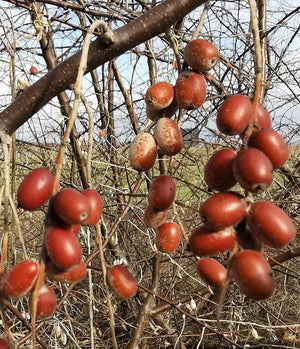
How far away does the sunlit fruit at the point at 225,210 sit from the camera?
16.7 inches

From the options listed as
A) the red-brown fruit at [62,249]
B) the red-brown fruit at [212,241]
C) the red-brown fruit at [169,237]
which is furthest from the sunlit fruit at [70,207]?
the red-brown fruit at [169,237]

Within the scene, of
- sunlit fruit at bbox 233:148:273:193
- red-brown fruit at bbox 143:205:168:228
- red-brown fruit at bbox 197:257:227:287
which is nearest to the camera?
sunlit fruit at bbox 233:148:273:193

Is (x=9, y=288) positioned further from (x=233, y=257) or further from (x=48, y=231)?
(x=233, y=257)

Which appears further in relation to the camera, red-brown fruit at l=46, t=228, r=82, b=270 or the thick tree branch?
the thick tree branch

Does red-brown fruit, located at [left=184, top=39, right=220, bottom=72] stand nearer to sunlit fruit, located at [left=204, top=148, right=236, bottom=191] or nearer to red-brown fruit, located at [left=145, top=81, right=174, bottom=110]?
red-brown fruit, located at [left=145, top=81, right=174, bottom=110]

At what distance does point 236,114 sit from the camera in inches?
18.2

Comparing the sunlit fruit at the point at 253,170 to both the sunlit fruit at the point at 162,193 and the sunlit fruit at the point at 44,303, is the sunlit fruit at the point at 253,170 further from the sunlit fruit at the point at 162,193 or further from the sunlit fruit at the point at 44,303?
the sunlit fruit at the point at 44,303

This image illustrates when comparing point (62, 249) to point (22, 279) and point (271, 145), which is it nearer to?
point (22, 279)

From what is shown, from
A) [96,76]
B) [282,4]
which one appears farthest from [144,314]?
[282,4]

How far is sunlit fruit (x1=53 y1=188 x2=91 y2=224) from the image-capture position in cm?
44

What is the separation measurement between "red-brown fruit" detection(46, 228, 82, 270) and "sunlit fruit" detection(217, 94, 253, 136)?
0.23 meters

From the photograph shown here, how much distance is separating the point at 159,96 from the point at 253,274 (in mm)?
303

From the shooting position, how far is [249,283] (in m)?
0.42

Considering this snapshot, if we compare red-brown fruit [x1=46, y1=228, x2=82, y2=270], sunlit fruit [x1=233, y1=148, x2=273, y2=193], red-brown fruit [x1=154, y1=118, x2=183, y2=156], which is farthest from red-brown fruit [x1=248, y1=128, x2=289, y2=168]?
red-brown fruit [x1=46, y1=228, x2=82, y2=270]
